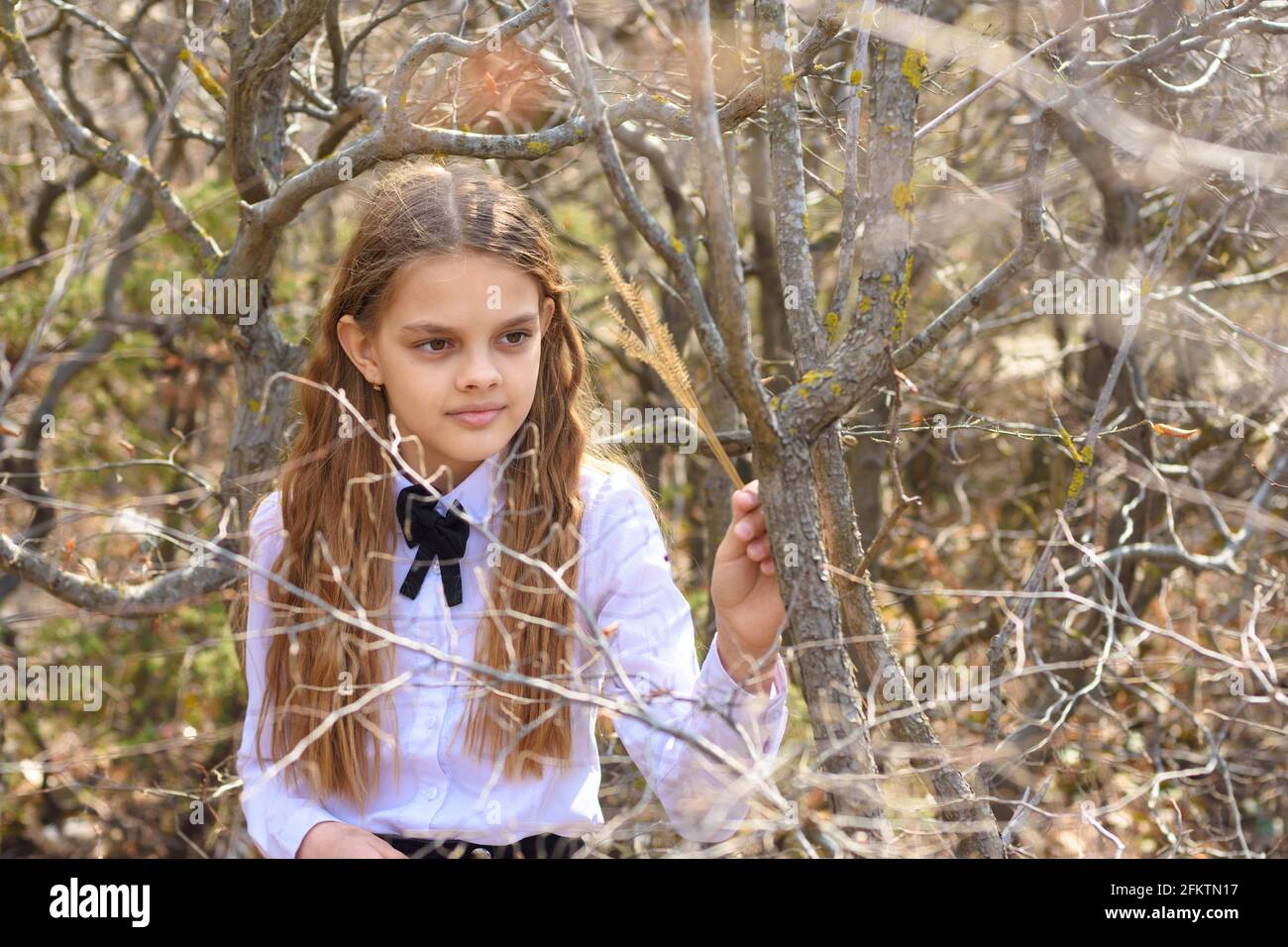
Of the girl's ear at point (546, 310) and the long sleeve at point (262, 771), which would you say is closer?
the long sleeve at point (262, 771)

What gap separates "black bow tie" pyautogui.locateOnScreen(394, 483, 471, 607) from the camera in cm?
221

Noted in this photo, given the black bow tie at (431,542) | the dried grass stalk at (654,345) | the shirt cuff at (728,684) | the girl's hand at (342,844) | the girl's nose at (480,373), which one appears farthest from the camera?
the black bow tie at (431,542)

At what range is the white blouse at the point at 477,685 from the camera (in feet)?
6.74

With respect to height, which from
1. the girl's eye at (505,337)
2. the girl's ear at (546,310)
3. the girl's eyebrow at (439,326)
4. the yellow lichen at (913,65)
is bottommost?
the girl's eye at (505,337)

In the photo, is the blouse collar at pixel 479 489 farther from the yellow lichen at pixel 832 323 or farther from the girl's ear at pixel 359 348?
the yellow lichen at pixel 832 323

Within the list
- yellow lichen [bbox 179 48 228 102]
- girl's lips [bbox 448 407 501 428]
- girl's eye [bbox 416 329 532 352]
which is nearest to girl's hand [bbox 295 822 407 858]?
girl's lips [bbox 448 407 501 428]

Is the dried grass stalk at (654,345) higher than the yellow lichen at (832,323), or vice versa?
the yellow lichen at (832,323)

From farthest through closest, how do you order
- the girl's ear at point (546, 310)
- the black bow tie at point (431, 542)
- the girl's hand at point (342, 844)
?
the girl's ear at point (546, 310)
the black bow tie at point (431, 542)
the girl's hand at point (342, 844)

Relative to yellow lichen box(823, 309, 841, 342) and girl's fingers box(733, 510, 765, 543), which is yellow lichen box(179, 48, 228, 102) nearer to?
yellow lichen box(823, 309, 841, 342)

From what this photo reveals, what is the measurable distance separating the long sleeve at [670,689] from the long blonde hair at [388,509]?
8cm

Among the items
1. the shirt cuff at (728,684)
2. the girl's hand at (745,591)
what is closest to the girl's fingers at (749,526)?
the girl's hand at (745,591)

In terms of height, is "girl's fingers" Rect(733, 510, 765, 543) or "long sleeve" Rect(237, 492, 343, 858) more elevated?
"girl's fingers" Rect(733, 510, 765, 543)

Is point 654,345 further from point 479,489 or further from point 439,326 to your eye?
point 479,489
